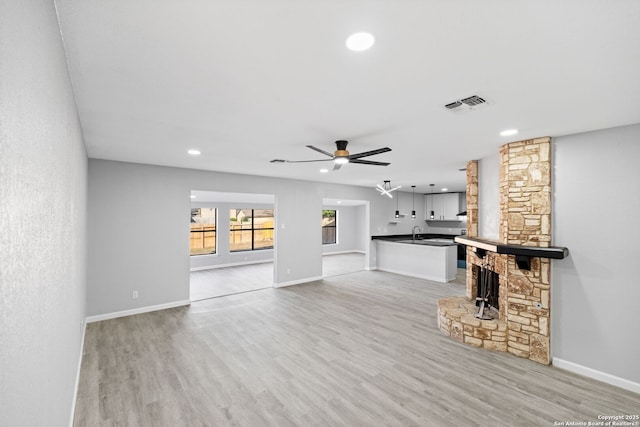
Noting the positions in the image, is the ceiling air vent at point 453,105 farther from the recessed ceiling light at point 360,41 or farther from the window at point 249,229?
the window at point 249,229

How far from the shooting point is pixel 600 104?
238 cm

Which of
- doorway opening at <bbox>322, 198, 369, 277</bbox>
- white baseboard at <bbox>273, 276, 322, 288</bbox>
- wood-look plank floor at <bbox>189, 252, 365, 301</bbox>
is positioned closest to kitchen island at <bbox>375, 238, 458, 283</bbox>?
wood-look plank floor at <bbox>189, 252, 365, 301</bbox>

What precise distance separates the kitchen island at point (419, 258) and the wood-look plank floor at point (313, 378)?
9.05 feet

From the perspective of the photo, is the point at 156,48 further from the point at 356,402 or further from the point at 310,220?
the point at 310,220

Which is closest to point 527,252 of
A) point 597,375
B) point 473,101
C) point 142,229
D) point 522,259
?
point 522,259

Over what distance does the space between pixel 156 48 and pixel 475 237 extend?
4.67 meters

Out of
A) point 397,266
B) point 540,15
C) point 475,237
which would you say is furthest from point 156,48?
point 397,266

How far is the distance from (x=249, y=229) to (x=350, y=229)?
479 centimetres

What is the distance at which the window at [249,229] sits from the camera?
10.2 m

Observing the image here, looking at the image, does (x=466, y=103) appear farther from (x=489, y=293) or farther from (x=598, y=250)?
(x=489, y=293)

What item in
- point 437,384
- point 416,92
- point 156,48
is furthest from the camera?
point 437,384

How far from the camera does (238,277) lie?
781 cm

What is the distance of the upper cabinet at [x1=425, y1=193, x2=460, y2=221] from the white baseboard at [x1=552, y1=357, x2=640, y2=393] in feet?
24.3

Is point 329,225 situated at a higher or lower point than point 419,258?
higher
